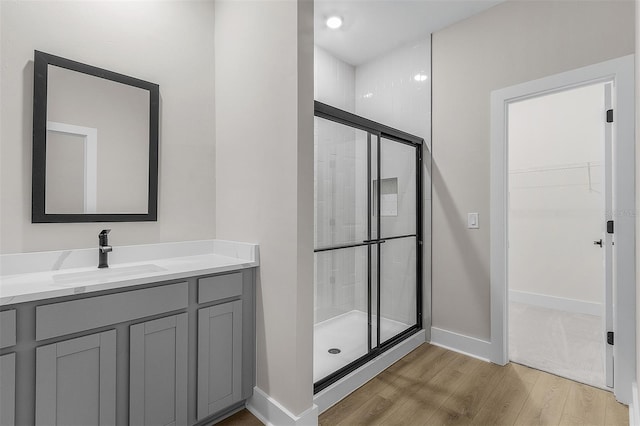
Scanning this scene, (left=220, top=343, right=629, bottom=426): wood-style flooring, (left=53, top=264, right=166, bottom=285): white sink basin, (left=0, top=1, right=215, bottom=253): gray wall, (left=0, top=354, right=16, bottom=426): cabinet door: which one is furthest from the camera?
(left=220, top=343, right=629, bottom=426): wood-style flooring

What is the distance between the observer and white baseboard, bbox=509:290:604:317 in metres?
3.53

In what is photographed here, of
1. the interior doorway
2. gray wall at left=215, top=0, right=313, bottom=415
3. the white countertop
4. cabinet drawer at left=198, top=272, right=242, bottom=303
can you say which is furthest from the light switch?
cabinet drawer at left=198, top=272, right=242, bottom=303

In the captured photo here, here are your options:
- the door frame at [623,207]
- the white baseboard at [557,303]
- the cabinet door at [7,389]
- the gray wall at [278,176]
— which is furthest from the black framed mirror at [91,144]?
the white baseboard at [557,303]

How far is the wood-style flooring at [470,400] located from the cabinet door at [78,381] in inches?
27.1

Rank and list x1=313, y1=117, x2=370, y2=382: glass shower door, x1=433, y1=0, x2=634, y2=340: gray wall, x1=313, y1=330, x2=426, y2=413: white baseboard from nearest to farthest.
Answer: x1=313, y1=330, x2=426, y2=413: white baseboard
x1=433, y1=0, x2=634, y2=340: gray wall
x1=313, y1=117, x2=370, y2=382: glass shower door

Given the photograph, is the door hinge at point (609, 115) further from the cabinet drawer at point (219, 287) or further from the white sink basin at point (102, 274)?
the white sink basin at point (102, 274)

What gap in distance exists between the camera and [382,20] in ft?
8.85

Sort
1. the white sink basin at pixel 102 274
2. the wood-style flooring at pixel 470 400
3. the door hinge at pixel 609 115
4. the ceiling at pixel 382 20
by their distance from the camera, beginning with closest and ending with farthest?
the white sink basin at pixel 102 274 → the wood-style flooring at pixel 470 400 → the door hinge at pixel 609 115 → the ceiling at pixel 382 20

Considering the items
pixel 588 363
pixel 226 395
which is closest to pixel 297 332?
pixel 226 395

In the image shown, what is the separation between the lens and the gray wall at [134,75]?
1.49 m

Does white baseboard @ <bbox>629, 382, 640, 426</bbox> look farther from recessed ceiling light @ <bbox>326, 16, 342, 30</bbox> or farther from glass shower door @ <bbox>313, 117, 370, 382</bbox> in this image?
recessed ceiling light @ <bbox>326, 16, 342, 30</bbox>

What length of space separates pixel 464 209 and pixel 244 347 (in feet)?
6.56

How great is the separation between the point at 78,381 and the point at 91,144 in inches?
45.9

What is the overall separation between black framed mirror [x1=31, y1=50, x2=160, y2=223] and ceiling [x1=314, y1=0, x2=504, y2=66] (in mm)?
1630
